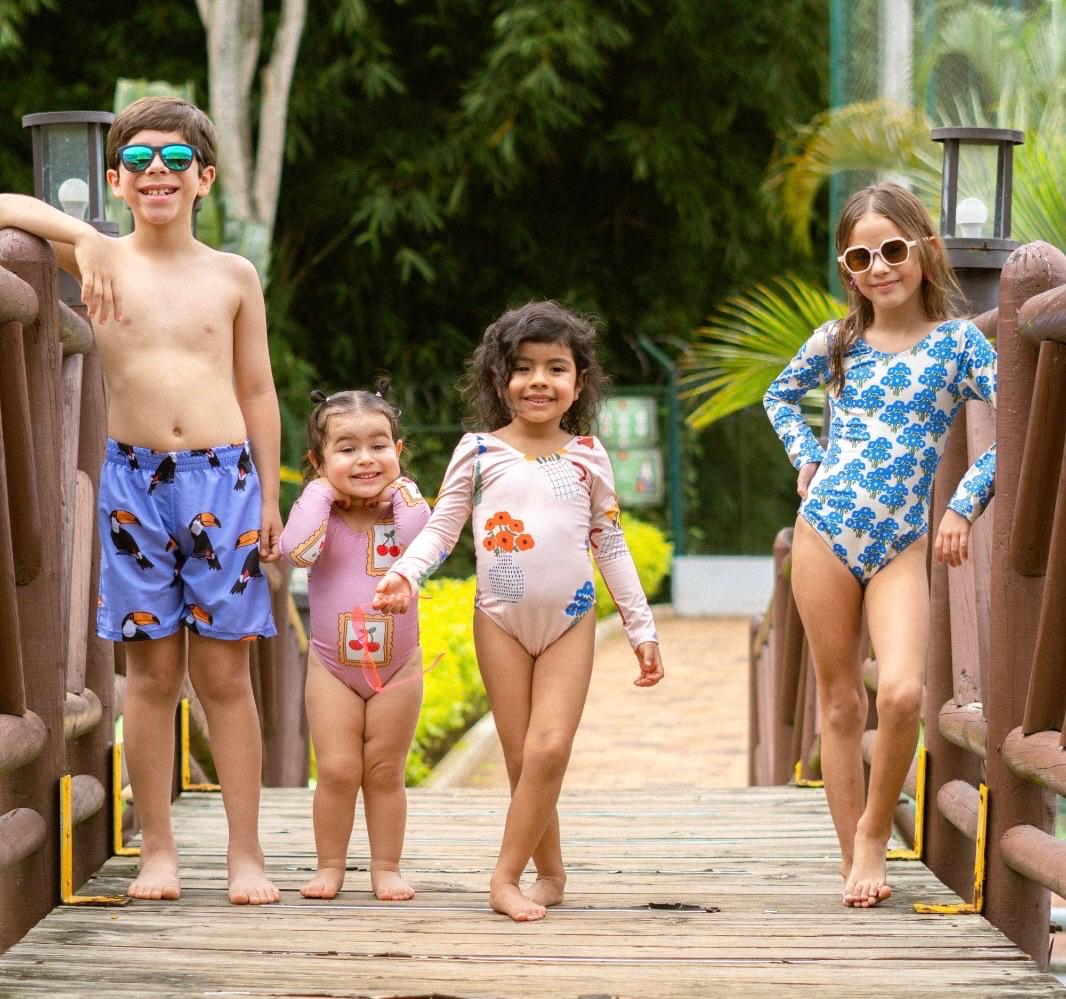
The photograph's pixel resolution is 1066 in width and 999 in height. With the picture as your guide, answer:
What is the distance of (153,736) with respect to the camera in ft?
11.5

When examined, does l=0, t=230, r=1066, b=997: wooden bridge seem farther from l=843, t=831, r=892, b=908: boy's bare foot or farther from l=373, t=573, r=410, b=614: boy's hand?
l=373, t=573, r=410, b=614: boy's hand

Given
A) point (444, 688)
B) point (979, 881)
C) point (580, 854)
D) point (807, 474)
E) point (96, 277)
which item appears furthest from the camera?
point (444, 688)

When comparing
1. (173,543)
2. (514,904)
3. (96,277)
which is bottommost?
(514,904)

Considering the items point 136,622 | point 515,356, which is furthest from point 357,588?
point 515,356

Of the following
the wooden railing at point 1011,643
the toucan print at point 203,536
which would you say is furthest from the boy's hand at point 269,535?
the wooden railing at point 1011,643

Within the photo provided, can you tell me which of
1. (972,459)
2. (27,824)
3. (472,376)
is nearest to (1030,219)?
(972,459)

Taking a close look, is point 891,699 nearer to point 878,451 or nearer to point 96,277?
Result: point 878,451

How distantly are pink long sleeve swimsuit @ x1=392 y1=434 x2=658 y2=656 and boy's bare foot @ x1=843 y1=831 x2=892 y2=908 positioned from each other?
0.63 meters

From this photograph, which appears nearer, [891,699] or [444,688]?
[891,699]

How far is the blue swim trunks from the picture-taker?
3.34 meters

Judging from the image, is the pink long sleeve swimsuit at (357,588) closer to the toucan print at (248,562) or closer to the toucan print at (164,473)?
the toucan print at (248,562)

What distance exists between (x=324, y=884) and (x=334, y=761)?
255 mm

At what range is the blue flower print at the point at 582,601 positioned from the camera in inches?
132

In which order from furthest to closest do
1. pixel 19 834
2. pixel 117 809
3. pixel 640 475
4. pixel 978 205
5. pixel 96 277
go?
pixel 640 475 → pixel 978 205 → pixel 117 809 → pixel 96 277 → pixel 19 834
